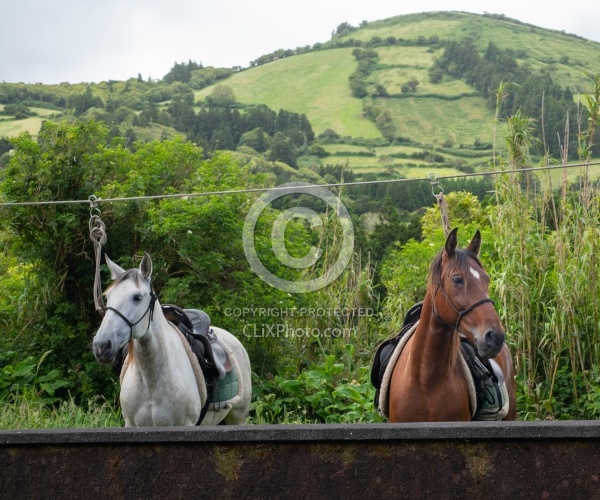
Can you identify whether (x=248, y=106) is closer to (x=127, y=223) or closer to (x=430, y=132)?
(x=430, y=132)

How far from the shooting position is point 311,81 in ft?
404

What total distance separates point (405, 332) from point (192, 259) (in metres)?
4.05

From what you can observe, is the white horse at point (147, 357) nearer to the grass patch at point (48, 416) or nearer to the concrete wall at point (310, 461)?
the concrete wall at point (310, 461)

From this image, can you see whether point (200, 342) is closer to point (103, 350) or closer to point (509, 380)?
point (103, 350)

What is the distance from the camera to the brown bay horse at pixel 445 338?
4781mm

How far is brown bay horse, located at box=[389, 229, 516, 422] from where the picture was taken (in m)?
4.78

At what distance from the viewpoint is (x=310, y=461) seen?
333 cm

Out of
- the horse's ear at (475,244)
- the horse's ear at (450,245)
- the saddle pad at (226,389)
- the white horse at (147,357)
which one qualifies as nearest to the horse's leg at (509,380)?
the horse's ear at (475,244)

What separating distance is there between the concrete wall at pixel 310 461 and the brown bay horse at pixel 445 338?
1.48m

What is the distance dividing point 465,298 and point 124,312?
197 centimetres

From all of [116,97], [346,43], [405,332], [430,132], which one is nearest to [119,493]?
[405,332]

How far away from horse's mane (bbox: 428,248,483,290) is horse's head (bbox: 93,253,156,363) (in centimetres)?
172

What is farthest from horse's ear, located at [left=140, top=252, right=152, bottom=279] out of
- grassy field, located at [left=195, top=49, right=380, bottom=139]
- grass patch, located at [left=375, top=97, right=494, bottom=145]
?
grassy field, located at [left=195, top=49, right=380, bottom=139]

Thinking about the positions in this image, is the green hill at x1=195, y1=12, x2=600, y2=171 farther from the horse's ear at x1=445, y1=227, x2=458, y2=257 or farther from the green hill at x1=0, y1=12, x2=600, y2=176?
the horse's ear at x1=445, y1=227, x2=458, y2=257
